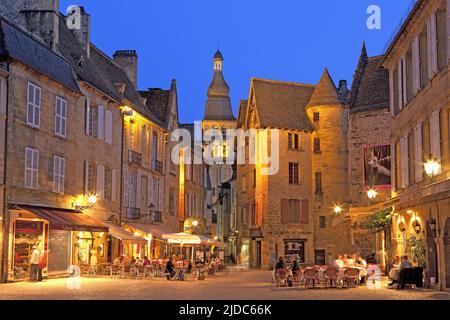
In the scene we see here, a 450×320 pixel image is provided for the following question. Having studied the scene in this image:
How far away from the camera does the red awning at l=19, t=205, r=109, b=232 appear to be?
23500 millimetres

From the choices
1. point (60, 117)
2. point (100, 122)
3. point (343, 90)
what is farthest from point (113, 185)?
point (343, 90)

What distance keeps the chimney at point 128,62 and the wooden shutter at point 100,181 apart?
1206cm

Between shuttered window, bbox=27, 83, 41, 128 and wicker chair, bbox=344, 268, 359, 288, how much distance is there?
38.0 ft

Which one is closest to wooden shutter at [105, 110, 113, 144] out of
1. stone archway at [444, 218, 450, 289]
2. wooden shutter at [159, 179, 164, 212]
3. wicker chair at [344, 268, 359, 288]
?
wooden shutter at [159, 179, 164, 212]

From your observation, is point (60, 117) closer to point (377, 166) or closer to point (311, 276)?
point (311, 276)

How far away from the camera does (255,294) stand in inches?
796

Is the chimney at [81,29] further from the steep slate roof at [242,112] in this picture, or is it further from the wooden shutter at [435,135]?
the wooden shutter at [435,135]

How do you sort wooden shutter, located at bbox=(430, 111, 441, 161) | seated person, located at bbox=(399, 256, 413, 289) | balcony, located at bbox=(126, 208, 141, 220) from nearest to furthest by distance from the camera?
wooden shutter, located at bbox=(430, 111, 441, 161), seated person, located at bbox=(399, 256, 413, 289), balcony, located at bbox=(126, 208, 141, 220)

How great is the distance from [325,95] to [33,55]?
Result: 24946 mm

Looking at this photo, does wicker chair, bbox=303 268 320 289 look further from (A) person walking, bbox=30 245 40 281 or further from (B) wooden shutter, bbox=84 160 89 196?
(B) wooden shutter, bbox=84 160 89 196

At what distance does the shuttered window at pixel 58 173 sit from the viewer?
2602cm

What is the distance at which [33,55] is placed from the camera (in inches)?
966
